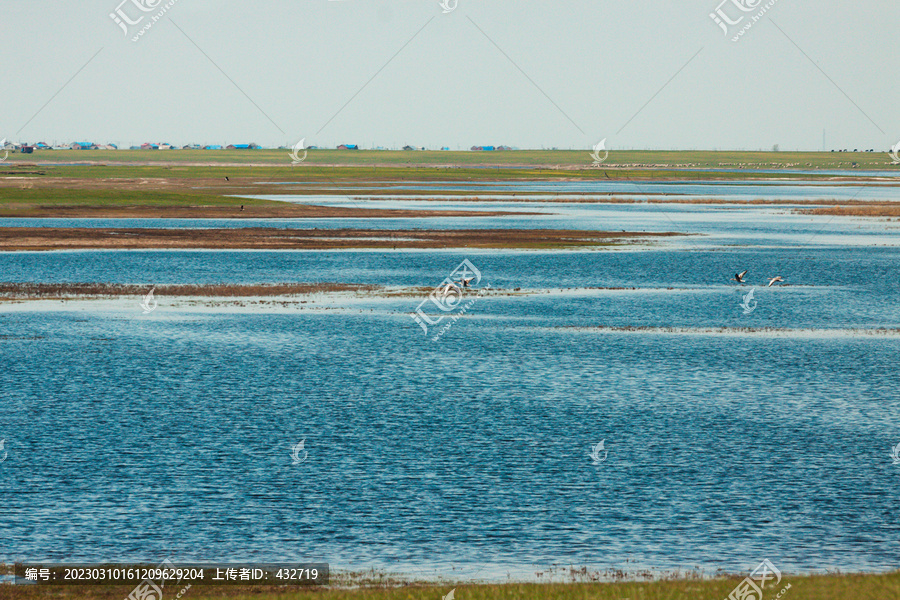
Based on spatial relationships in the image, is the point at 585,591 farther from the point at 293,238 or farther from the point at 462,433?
the point at 293,238

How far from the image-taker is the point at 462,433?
32312 millimetres

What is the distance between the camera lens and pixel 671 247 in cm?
9994

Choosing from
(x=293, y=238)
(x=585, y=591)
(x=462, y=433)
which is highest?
(x=293, y=238)

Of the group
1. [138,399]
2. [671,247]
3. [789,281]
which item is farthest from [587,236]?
[138,399]

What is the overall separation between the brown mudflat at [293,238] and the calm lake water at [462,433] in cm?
2977

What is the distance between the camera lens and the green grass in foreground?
18344 millimetres

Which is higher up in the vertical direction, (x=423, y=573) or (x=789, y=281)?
(x=789, y=281)

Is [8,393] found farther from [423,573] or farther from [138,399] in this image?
[423,573]

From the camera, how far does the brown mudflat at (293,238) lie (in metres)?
93.0

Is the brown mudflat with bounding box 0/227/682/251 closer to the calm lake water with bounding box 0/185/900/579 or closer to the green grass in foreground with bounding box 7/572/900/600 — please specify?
the calm lake water with bounding box 0/185/900/579

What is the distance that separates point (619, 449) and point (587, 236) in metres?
75.8

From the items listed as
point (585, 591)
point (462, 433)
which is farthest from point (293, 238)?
point (585, 591)

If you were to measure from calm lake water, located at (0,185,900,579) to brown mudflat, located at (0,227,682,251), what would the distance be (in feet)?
97.7

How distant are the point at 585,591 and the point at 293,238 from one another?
85417 millimetres
